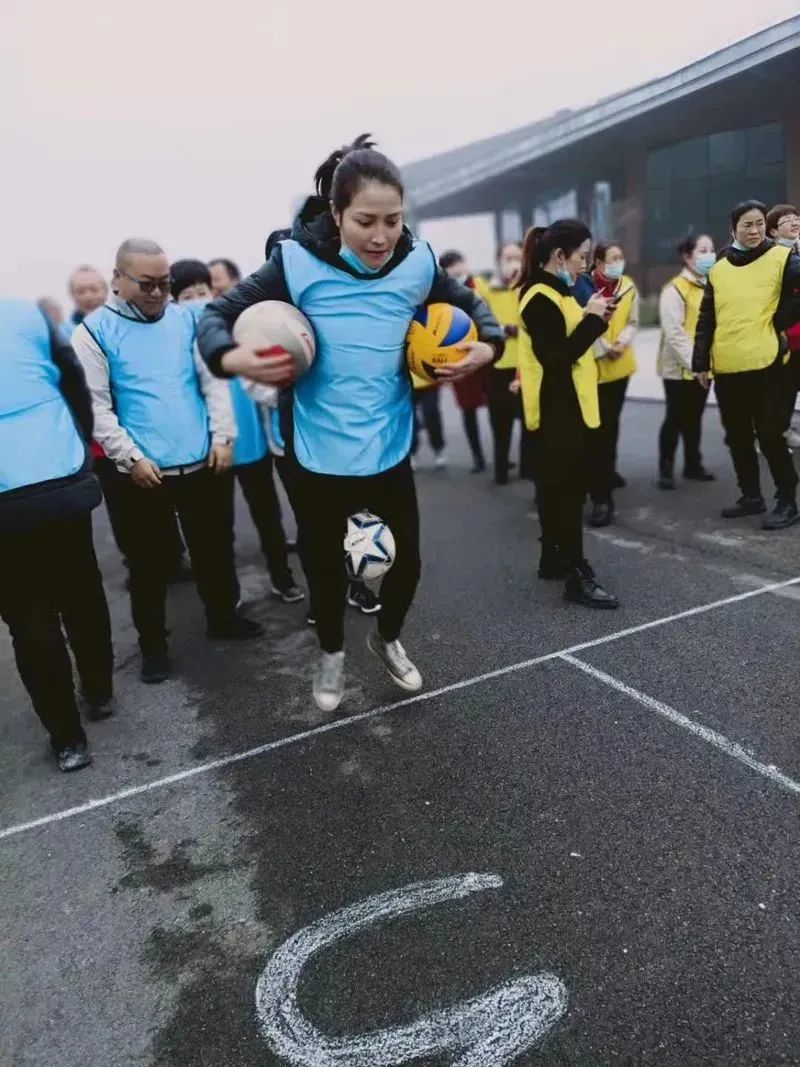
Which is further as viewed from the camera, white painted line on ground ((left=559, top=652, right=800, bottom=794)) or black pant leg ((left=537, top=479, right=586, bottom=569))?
black pant leg ((left=537, top=479, right=586, bottom=569))

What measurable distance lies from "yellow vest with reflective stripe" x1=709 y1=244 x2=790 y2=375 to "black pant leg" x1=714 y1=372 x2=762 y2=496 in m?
0.09

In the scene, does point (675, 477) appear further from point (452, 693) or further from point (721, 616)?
point (452, 693)

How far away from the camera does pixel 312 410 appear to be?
2.97m

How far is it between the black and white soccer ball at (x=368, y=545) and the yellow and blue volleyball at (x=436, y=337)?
0.64 m

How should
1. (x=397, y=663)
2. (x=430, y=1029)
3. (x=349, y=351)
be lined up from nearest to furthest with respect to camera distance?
(x=430, y=1029), (x=349, y=351), (x=397, y=663)

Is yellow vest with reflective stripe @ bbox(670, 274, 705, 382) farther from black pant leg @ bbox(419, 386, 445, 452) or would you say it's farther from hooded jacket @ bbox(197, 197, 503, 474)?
hooded jacket @ bbox(197, 197, 503, 474)

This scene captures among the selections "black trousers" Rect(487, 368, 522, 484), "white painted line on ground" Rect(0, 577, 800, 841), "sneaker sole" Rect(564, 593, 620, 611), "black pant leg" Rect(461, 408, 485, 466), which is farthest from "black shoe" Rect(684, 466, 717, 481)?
"sneaker sole" Rect(564, 593, 620, 611)

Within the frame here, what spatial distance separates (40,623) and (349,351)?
1768 millimetres

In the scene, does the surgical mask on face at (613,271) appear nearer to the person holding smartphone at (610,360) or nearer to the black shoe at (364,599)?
the person holding smartphone at (610,360)

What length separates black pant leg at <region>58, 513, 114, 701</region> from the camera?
3479 mm

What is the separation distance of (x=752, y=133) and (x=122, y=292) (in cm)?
584

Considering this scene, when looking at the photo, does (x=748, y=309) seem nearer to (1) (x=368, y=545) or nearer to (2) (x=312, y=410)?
(1) (x=368, y=545)

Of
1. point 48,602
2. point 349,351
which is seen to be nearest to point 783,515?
point 349,351

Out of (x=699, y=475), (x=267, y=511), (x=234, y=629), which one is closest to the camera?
(x=234, y=629)
